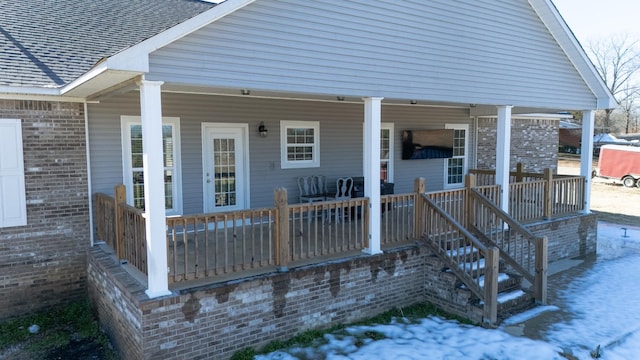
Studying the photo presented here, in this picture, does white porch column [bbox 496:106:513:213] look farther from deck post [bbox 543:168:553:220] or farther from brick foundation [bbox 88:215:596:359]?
brick foundation [bbox 88:215:596:359]

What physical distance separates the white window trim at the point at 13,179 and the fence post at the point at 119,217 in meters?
1.63

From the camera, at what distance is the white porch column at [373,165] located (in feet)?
22.5

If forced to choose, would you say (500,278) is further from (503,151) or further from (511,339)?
(503,151)

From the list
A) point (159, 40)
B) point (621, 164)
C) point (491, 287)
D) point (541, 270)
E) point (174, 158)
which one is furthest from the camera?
point (621, 164)

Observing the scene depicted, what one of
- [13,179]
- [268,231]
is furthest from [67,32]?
[268,231]

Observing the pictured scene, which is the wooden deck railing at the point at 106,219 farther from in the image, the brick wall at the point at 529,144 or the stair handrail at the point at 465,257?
the brick wall at the point at 529,144

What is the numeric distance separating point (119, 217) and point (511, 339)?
551 centimetres

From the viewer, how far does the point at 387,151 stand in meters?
A: 11.0

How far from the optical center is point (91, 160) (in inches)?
287

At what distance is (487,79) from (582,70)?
10.8ft

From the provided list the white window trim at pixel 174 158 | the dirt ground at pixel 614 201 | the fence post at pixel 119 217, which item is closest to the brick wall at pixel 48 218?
the white window trim at pixel 174 158

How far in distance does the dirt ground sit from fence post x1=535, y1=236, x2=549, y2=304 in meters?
7.81

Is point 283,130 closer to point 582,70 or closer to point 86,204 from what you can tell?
point 86,204

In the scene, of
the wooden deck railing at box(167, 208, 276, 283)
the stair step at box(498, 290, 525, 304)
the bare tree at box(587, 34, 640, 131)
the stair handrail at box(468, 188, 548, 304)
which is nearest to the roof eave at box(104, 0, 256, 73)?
the wooden deck railing at box(167, 208, 276, 283)
